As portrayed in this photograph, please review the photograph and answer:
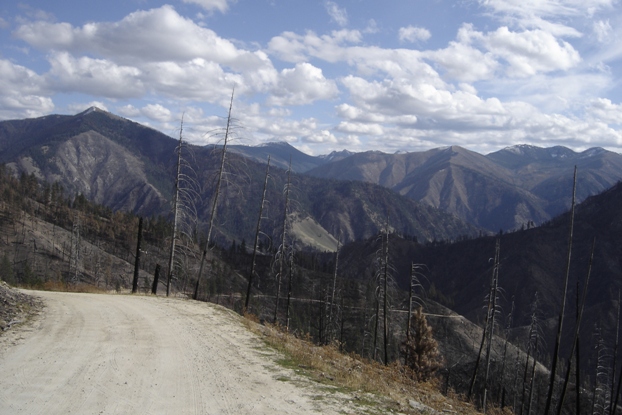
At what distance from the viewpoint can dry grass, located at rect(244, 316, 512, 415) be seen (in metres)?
13.1

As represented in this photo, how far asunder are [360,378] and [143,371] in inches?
257

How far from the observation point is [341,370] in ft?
49.8

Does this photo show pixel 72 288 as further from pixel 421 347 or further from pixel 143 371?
pixel 421 347

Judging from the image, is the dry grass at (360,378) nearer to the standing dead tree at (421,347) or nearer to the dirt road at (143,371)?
the dirt road at (143,371)

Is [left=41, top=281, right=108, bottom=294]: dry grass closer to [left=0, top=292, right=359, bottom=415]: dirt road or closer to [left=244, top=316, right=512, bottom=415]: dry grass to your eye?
[left=0, top=292, right=359, bottom=415]: dirt road

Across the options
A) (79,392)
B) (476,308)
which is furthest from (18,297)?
(476,308)

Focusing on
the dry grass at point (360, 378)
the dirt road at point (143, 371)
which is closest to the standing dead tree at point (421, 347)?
the dry grass at point (360, 378)

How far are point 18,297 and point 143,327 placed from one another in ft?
25.1

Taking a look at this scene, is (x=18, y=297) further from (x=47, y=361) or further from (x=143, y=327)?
(x=47, y=361)

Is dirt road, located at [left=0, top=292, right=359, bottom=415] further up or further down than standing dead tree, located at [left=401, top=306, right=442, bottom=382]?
further up

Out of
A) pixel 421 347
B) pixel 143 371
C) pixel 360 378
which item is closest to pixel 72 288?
pixel 143 371

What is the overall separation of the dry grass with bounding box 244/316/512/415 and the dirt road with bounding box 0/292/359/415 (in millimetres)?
846

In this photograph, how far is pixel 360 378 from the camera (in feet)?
47.3

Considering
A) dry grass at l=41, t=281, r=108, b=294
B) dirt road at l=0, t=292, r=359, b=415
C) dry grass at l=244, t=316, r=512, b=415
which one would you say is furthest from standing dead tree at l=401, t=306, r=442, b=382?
dirt road at l=0, t=292, r=359, b=415
